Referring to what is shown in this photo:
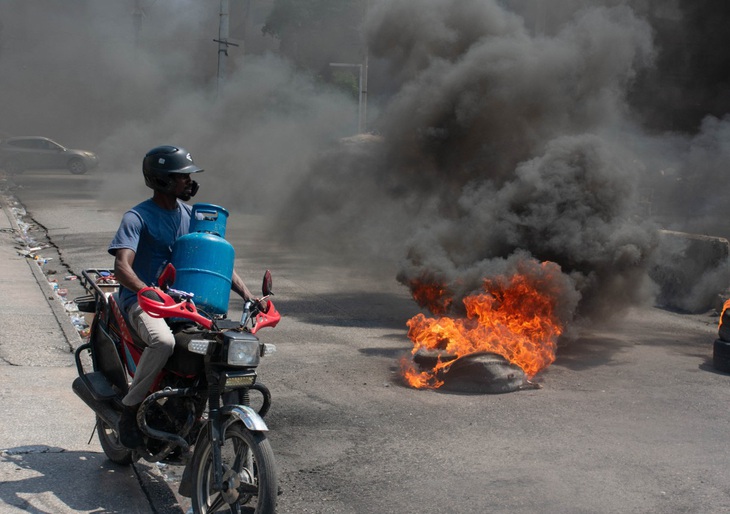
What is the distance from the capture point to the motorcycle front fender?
3295 mm

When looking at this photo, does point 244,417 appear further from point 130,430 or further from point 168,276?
point 130,430

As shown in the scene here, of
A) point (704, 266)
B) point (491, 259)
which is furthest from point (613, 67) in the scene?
point (491, 259)

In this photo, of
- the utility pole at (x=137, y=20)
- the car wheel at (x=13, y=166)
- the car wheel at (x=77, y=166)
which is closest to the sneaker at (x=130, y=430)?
the car wheel at (x=13, y=166)

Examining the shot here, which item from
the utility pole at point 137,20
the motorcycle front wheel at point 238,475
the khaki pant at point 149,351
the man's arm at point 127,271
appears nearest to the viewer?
the motorcycle front wheel at point 238,475

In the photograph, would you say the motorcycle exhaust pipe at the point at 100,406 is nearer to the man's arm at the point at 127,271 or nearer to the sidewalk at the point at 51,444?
the sidewalk at the point at 51,444

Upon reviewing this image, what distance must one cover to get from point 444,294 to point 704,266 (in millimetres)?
4593

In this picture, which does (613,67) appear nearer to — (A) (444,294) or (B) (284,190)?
(A) (444,294)

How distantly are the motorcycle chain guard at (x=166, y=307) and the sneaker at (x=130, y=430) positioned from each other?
649 mm

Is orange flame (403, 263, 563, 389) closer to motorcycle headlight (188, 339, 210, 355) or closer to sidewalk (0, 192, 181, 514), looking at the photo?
sidewalk (0, 192, 181, 514)

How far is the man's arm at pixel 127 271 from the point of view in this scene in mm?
3734

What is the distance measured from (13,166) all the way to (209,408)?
1197 inches

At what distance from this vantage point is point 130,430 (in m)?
3.88

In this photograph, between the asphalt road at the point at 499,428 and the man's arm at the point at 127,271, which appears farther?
the asphalt road at the point at 499,428

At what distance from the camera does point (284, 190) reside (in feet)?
67.7
